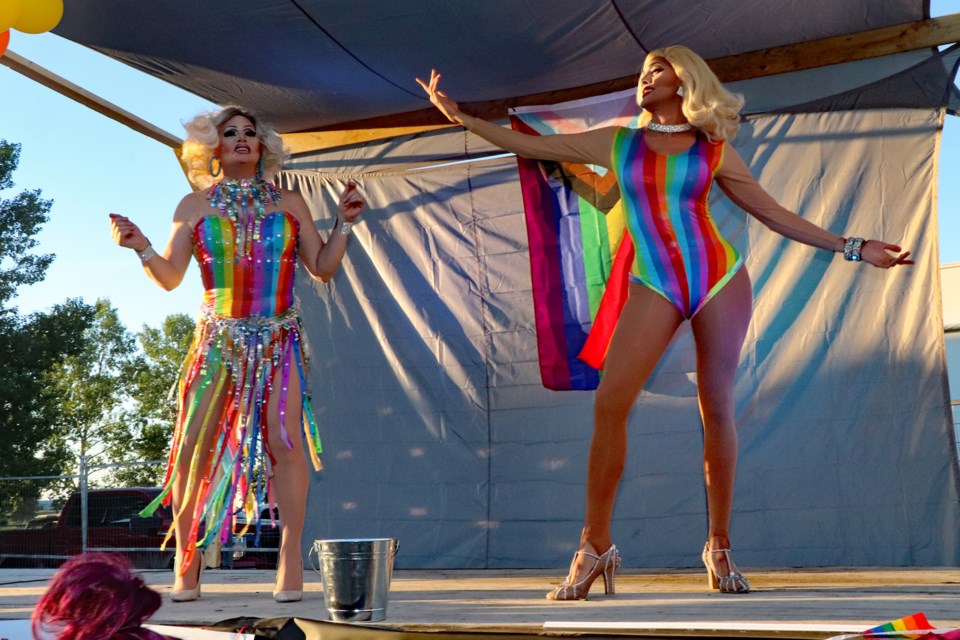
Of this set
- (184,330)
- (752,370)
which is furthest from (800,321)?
(184,330)

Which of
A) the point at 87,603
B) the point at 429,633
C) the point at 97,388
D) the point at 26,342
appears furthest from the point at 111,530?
the point at 97,388

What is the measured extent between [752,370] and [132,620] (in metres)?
3.43

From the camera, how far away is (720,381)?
293 cm

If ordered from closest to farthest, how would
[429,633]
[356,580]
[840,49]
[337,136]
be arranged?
1. [429,633]
2. [356,580]
3. [840,49]
4. [337,136]

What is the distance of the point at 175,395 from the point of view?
3.22 metres

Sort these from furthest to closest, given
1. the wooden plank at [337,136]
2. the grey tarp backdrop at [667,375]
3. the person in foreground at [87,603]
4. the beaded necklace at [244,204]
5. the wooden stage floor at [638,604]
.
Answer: the wooden plank at [337,136]
the grey tarp backdrop at [667,375]
the beaded necklace at [244,204]
the wooden stage floor at [638,604]
the person in foreground at [87,603]

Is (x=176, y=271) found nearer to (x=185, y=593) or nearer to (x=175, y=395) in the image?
(x=175, y=395)

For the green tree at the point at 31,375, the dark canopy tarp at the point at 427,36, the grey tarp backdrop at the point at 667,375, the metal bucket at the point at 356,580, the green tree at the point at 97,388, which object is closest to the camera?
the metal bucket at the point at 356,580

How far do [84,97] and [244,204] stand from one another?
1983 mm

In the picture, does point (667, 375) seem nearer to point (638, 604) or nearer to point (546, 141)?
point (546, 141)

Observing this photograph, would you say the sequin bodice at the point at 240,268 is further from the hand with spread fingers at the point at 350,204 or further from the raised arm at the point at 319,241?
the hand with spread fingers at the point at 350,204

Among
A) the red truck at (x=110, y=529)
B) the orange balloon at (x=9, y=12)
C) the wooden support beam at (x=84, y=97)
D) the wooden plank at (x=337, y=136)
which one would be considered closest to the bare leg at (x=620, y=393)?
the orange balloon at (x=9, y=12)

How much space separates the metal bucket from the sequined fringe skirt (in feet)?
2.24

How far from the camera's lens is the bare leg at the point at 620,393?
289cm
